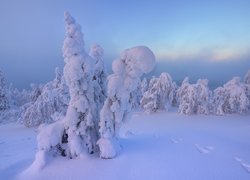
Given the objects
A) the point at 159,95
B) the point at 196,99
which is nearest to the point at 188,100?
the point at 196,99

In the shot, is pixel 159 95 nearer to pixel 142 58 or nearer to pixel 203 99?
pixel 203 99

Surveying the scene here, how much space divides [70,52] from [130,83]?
9.32ft

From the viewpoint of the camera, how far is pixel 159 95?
2975 centimetres

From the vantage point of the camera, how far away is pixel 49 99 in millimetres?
25859

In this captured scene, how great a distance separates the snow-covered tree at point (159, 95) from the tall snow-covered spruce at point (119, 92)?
1892 cm

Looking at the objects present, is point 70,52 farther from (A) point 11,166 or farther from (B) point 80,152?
(A) point 11,166

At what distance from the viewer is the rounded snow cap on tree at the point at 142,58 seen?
9.52m

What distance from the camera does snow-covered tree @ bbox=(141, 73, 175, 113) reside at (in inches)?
1154

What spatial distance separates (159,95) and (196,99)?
16.2ft

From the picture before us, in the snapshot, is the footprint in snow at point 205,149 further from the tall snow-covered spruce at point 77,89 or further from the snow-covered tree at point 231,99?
the snow-covered tree at point 231,99

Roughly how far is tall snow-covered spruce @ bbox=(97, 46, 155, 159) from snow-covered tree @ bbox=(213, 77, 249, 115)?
18.0 meters

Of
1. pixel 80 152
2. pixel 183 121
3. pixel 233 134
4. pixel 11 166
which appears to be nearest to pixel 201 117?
pixel 183 121

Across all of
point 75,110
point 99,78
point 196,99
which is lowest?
point 196,99

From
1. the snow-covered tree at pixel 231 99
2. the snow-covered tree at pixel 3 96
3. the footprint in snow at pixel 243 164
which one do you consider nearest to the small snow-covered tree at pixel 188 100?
the snow-covered tree at pixel 231 99
